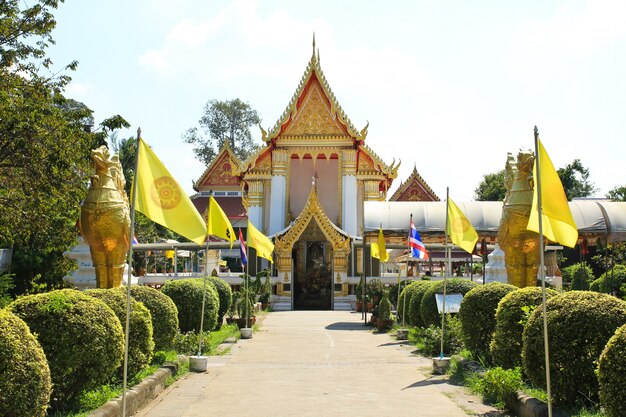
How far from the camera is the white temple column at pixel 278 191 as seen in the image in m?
33.4

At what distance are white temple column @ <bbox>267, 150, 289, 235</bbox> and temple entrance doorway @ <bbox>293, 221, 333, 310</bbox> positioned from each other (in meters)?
2.18

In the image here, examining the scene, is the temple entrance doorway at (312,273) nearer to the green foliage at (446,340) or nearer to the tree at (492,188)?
the green foliage at (446,340)

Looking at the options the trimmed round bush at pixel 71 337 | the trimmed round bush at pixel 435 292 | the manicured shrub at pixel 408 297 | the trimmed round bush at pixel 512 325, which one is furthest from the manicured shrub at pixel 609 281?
the trimmed round bush at pixel 71 337

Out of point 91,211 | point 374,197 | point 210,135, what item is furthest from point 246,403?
point 210,135

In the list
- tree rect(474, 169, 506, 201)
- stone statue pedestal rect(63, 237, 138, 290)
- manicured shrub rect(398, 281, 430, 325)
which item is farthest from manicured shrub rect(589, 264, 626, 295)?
tree rect(474, 169, 506, 201)

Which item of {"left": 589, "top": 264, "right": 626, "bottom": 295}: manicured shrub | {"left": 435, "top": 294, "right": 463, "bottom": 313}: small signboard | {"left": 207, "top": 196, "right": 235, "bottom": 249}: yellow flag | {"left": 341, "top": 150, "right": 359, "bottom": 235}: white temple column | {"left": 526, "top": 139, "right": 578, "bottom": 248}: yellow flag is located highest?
{"left": 341, "top": 150, "right": 359, "bottom": 235}: white temple column

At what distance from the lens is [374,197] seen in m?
35.5

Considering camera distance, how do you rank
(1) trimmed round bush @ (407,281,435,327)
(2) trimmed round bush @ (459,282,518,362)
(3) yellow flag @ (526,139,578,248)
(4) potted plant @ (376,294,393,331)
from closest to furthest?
(3) yellow flag @ (526,139,578,248) → (2) trimmed round bush @ (459,282,518,362) → (1) trimmed round bush @ (407,281,435,327) → (4) potted plant @ (376,294,393,331)

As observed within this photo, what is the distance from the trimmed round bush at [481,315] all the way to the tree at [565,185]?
42.4 meters

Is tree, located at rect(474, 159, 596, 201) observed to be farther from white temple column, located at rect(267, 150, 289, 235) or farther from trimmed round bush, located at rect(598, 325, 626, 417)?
trimmed round bush, located at rect(598, 325, 626, 417)

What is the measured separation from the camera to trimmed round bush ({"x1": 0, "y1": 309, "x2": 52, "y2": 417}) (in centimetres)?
506

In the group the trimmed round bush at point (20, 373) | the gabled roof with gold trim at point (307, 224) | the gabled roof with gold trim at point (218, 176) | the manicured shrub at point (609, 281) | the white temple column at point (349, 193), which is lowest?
the trimmed round bush at point (20, 373)

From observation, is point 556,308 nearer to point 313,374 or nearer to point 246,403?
point 246,403

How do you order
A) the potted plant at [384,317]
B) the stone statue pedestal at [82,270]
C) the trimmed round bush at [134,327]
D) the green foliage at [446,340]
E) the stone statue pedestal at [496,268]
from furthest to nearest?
the stone statue pedestal at [496,268], the potted plant at [384,317], the stone statue pedestal at [82,270], the green foliage at [446,340], the trimmed round bush at [134,327]
